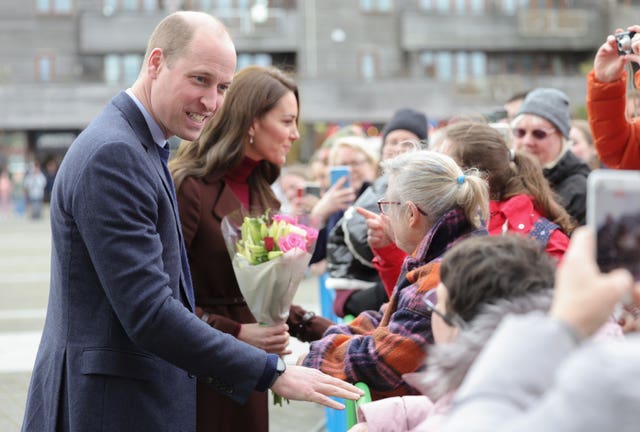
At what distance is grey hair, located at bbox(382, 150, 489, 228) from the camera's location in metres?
3.20

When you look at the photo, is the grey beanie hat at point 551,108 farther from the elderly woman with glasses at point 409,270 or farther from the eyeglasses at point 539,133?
the elderly woman with glasses at point 409,270

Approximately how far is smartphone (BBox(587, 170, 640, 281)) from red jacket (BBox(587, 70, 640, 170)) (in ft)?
9.28

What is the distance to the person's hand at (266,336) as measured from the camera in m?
3.61

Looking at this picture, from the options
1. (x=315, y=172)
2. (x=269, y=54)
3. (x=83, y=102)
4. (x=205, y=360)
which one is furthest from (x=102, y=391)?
(x=269, y=54)

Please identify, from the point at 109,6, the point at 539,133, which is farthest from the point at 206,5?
the point at 539,133

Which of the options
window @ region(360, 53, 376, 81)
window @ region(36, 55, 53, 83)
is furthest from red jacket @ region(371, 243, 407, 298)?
window @ region(36, 55, 53, 83)

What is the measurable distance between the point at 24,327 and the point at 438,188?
26.1ft

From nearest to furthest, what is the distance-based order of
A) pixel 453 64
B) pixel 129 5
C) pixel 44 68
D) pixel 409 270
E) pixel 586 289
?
pixel 586 289
pixel 409 270
pixel 44 68
pixel 129 5
pixel 453 64

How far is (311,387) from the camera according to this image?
284 centimetres

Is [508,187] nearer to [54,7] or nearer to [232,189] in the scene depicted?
[232,189]

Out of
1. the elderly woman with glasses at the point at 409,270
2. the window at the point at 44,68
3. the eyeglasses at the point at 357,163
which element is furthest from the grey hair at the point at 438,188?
the window at the point at 44,68

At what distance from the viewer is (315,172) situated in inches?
415

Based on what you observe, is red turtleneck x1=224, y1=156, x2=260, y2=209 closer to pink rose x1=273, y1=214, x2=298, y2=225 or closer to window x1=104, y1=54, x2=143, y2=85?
pink rose x1=273, y1=214, x2=298, y2=225

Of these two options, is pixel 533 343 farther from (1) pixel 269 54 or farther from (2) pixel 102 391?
(1) pixel 269 54
